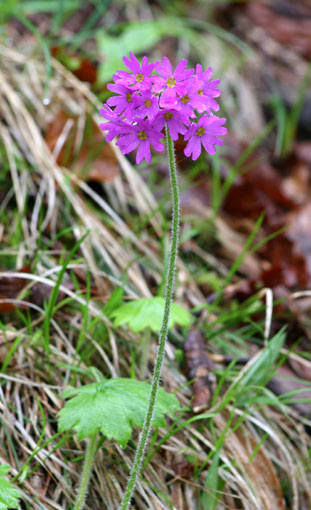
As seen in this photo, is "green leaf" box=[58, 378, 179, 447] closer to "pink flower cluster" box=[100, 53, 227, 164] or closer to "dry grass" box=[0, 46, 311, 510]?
"dry grass" box=[0, 46, 311, 510]

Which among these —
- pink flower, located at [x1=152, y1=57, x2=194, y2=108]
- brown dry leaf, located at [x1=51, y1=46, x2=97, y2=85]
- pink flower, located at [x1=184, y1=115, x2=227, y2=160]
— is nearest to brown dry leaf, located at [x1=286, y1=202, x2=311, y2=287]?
brown dry leaf, located at [x1=51, y1=46, x2=97, y2=85]

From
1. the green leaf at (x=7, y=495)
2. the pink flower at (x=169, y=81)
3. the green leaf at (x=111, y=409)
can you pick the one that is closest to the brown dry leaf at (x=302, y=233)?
the green leaf at (x=111, y=409)

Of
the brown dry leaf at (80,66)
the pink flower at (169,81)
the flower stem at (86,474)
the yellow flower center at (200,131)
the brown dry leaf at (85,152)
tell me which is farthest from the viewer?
the brown dry leaf at (80,66)

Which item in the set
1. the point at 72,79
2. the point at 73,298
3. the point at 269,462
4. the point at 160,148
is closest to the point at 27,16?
the point at 72,79

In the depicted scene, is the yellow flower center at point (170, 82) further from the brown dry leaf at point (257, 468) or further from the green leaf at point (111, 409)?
the brown dry leaf at point (257, 468)

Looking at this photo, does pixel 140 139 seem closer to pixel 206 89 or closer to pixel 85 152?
pixel 206 89

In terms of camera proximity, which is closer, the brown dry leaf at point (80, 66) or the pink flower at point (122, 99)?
the pink flower at point (122, 99)

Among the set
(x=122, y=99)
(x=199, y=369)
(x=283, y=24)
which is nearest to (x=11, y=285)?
(x=199, y=369)
